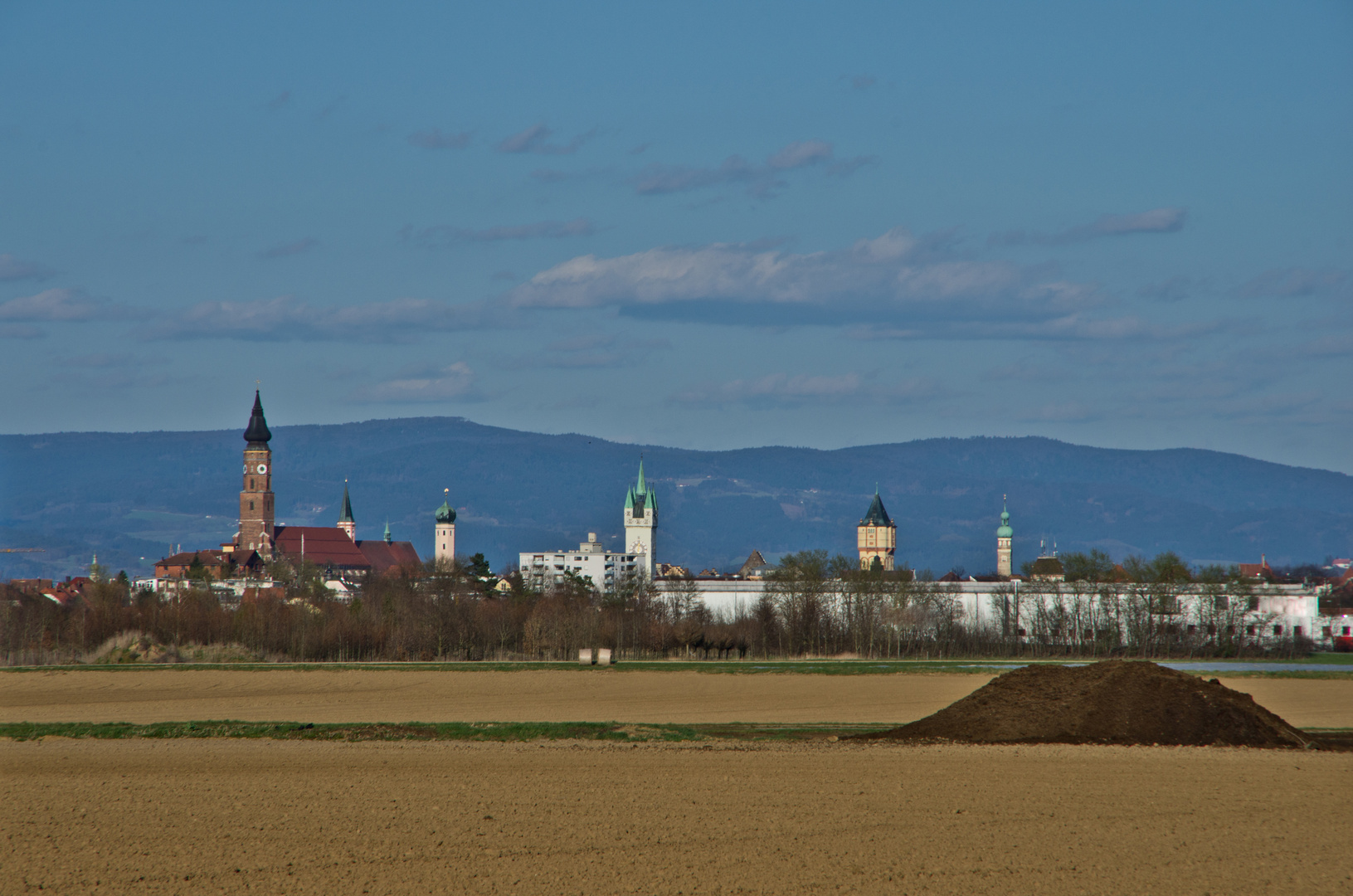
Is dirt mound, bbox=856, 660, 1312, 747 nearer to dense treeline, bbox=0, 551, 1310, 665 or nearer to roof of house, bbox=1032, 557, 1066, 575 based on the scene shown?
dense treeline, bbox=0, 551, 1310, 665

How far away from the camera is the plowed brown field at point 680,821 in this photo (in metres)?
21.7

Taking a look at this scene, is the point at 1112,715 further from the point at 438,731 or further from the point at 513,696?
the point at 513,696

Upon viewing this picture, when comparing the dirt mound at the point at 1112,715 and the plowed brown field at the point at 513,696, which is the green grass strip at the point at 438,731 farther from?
the dirt mound at the point at 1112,715

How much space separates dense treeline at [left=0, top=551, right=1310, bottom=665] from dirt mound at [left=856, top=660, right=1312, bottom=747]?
61169 millimetres

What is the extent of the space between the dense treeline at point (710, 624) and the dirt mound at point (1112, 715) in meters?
61.2

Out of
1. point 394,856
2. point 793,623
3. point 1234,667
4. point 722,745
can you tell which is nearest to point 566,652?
point 793,623

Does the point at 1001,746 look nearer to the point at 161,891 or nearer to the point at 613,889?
the point at 613,889

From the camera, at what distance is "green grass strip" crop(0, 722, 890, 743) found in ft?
131

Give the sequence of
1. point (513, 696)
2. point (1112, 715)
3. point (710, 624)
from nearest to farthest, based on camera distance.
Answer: point (1112, 715) < point (513, 696) < point (710, 624)

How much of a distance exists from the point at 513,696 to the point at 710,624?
57521 millimetres

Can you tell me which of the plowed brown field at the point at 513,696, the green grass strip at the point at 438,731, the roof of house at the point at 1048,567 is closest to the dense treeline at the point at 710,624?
the plowed brown field at the point at 513,696

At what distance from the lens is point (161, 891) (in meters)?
20.8

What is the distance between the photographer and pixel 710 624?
378 ft

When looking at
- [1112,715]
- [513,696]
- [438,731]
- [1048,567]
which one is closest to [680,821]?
[1112,715]
